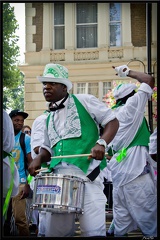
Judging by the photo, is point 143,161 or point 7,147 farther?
point 143,161

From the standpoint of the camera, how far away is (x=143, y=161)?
8.39 metres

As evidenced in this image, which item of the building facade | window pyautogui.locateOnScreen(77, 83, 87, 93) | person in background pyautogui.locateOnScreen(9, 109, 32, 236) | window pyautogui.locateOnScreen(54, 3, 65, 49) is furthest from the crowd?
window pyautogui.locateOnScreen(54, 3, 65, 49)

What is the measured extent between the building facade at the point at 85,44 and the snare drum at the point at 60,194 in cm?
1245

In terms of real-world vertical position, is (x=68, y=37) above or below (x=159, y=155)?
above

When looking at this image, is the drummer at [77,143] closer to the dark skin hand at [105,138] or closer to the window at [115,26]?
the dark skin hand at [105,138]

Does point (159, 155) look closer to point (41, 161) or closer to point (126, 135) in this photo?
point (41, 161)

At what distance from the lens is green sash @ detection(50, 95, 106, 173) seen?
6430 millimetres

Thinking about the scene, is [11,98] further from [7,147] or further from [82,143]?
[82,143]

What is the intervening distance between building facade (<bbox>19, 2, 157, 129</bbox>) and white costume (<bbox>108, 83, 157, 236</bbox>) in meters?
10.2

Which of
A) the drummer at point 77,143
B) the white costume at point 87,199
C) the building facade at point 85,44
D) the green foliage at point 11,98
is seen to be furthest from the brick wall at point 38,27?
the white costume at point 87,199

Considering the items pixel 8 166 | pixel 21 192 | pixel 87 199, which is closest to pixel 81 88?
pixel 21 192

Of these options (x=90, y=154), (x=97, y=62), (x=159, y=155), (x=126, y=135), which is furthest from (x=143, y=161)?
(x=97, y=62)

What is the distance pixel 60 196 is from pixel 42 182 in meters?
0.25

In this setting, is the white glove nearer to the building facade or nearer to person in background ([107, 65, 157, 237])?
person in background ([107, 65, 157, 237])
